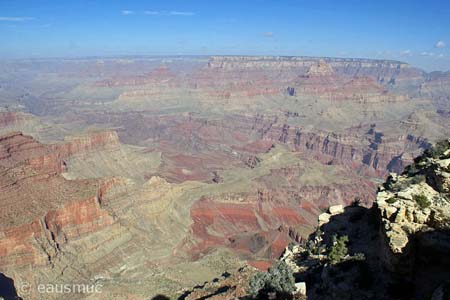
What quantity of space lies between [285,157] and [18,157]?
7916 centimetres

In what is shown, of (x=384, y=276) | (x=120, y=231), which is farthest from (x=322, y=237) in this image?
(x=120, y=231)

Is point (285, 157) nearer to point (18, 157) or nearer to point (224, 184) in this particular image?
point (224, 184)

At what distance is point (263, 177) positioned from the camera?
12400cm

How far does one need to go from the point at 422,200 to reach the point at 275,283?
911 cm

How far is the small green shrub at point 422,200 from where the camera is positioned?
23.1 m

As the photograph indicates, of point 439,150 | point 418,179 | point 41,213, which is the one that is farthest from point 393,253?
point 41,213

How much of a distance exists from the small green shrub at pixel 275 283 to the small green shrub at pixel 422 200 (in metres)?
7.90

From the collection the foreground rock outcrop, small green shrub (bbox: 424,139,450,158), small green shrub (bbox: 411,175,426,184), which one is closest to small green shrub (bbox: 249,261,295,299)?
the foreground rock outcrop

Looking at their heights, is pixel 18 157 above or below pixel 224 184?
above

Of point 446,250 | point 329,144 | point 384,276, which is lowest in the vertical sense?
point 329,144

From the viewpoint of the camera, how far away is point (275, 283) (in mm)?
23156

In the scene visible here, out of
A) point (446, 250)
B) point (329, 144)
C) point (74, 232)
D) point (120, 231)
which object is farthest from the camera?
point (329, 144)

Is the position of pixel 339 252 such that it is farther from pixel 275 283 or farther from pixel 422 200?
pixel 422 200

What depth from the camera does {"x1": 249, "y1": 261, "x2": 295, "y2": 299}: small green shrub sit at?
2306cm
